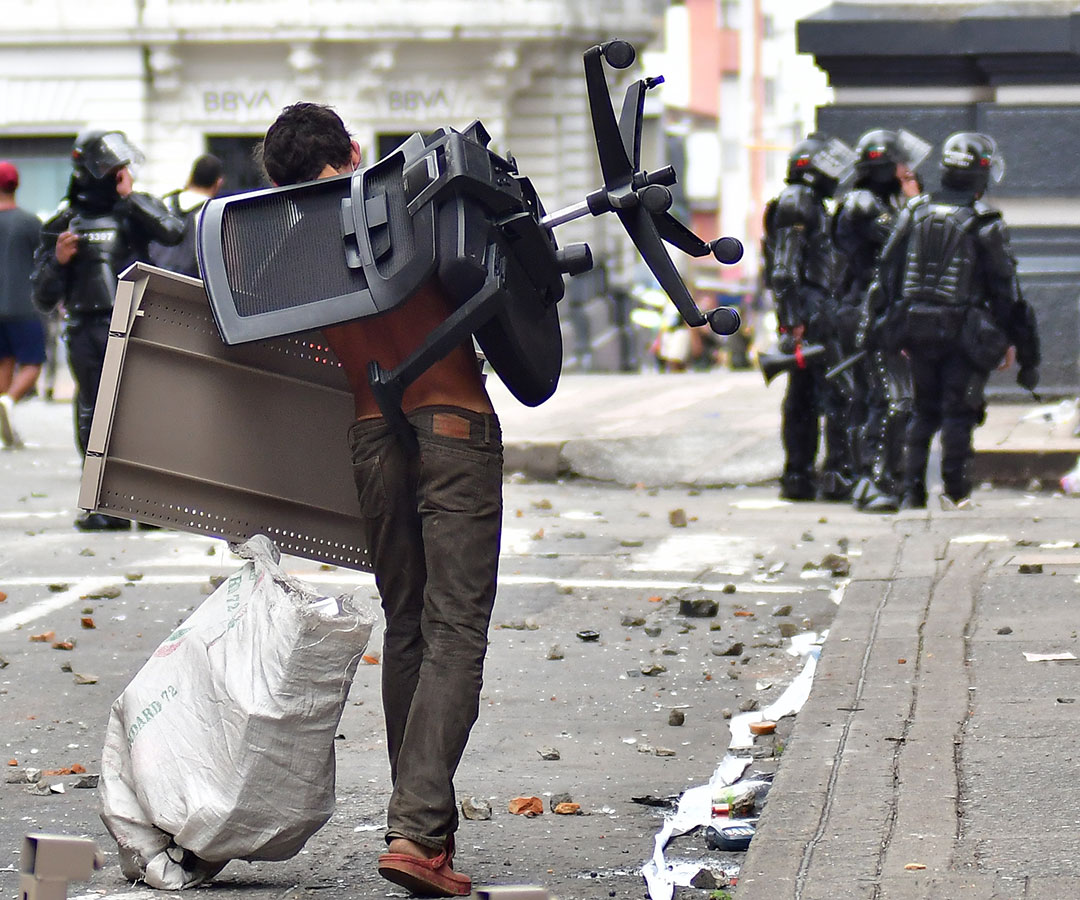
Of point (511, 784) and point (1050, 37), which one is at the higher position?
point (1050, 37)

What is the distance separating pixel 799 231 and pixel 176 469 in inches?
277

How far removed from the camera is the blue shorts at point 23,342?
14.3 metres

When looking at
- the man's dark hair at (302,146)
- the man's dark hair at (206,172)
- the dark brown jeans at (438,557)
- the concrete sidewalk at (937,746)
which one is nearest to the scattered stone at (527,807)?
the concrete sidewalk at (937,746)

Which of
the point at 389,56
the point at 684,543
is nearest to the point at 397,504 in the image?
the point at 684,543

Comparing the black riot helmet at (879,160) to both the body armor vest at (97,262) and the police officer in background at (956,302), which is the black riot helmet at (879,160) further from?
the body armor vest at (97,262)

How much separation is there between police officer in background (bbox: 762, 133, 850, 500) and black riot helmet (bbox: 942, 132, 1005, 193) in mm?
1066

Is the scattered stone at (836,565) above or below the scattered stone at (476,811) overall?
above

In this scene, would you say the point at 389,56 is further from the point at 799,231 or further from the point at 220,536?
the point at 220,536

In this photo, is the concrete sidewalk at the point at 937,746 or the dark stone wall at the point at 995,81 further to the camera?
the dark stone wall at the point at 995,81

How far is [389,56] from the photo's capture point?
26.5 metres

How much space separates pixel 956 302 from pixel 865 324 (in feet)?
2.54

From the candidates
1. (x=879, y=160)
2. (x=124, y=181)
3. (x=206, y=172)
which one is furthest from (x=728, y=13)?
(x=124, y=181)

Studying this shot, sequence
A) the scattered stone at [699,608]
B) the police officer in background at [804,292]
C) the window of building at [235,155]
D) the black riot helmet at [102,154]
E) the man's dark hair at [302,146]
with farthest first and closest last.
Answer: the window of building at [235,155] → the police officer in background at [804,292] → the black riot helmet at [102,154] → the scattered stone at [699,608] → the man's dark hair at [302,146]

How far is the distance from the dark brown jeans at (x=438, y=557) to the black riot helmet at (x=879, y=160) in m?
7.05
